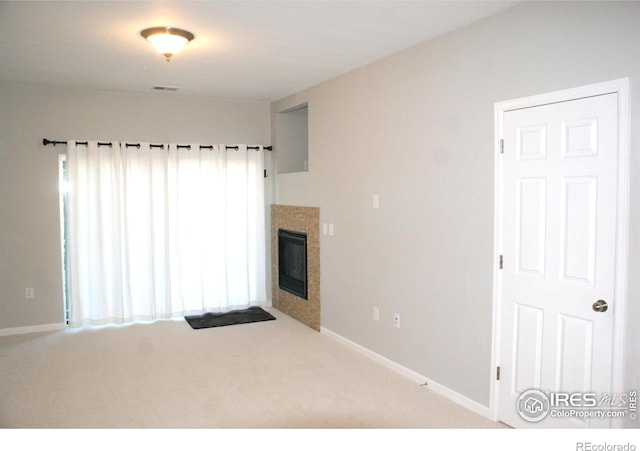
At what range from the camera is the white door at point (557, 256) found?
2.45m

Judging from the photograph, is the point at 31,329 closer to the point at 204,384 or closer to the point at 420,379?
the point at 204,384

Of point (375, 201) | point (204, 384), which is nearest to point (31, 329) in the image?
point (204, 384)

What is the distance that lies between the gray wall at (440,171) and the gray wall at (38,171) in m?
2.47

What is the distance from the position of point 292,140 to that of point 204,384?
3.44 m

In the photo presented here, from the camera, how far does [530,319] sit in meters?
2.89

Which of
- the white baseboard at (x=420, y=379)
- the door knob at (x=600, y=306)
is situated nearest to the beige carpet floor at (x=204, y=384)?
the white baseboard at (x=420, y=379)

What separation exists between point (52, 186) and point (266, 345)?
2932 millimetres

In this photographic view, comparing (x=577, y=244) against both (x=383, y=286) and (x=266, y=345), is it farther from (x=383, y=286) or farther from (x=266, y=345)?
(x=266, y=345)

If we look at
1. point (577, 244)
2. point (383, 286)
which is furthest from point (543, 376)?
point (383, 286)

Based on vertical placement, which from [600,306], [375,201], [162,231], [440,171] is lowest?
[600,306]

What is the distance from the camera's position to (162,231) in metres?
5.73
